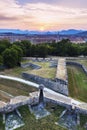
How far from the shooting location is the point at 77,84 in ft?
104

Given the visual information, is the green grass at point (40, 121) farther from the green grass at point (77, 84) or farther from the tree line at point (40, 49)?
the tree line at point (40, 49)

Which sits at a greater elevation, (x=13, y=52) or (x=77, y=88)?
(x=13, y=52)

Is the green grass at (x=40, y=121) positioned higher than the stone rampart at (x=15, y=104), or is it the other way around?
the stone rampart at (x=15, y=104)

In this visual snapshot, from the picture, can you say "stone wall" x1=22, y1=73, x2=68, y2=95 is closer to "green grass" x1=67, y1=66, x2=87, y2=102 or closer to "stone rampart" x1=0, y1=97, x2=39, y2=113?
"green grass" x1=67, y1=66, x2=87, y2=102

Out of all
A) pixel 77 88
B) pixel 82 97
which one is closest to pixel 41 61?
pixel 77 88

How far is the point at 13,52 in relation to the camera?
4162cm

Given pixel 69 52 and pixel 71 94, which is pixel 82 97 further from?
pixel 69 52

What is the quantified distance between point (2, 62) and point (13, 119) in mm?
23077

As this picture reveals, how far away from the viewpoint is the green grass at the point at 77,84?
27072 mm

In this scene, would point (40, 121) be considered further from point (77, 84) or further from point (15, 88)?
point (77, 84)

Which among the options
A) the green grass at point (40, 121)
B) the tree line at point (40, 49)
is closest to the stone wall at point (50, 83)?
the green grass at point (40, 121)

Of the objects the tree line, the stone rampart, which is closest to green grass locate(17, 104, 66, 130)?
the stone rampart

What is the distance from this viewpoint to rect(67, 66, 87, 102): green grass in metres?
27.1

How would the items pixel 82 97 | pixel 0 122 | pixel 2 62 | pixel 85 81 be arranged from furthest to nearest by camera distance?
pixel 2 62 → pixel 85 81 → pixel 82 97 → pixel 0 122
